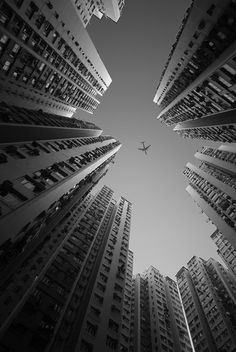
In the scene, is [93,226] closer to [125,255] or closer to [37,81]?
[125,255]

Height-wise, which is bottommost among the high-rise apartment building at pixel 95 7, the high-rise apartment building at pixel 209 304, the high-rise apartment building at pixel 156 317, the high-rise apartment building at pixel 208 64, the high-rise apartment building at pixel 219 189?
the high-rise apartment building at pixel 156 317

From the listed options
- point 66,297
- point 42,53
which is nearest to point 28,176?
point 66,297

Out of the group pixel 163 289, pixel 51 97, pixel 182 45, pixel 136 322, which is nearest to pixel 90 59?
pixel 51 97

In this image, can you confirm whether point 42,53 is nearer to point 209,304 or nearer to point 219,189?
point 219,189

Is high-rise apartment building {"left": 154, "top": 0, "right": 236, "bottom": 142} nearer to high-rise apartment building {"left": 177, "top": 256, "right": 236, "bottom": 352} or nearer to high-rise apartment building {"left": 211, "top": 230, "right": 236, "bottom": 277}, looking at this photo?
high-rise apartment building {"left": 211, "top": 230, "right": 236, "bottom": 277}

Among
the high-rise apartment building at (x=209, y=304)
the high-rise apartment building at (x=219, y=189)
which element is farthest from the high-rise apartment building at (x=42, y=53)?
the high-rise apartment building at (x=209, y=304)

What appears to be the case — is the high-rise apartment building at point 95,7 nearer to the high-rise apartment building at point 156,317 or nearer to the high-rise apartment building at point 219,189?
the high-rise apartment building at point 219,189

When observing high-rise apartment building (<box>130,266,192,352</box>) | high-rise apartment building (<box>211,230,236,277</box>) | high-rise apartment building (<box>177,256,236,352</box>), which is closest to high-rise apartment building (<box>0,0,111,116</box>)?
high-rise apartment building (<box>211,230,236,277</box>)
